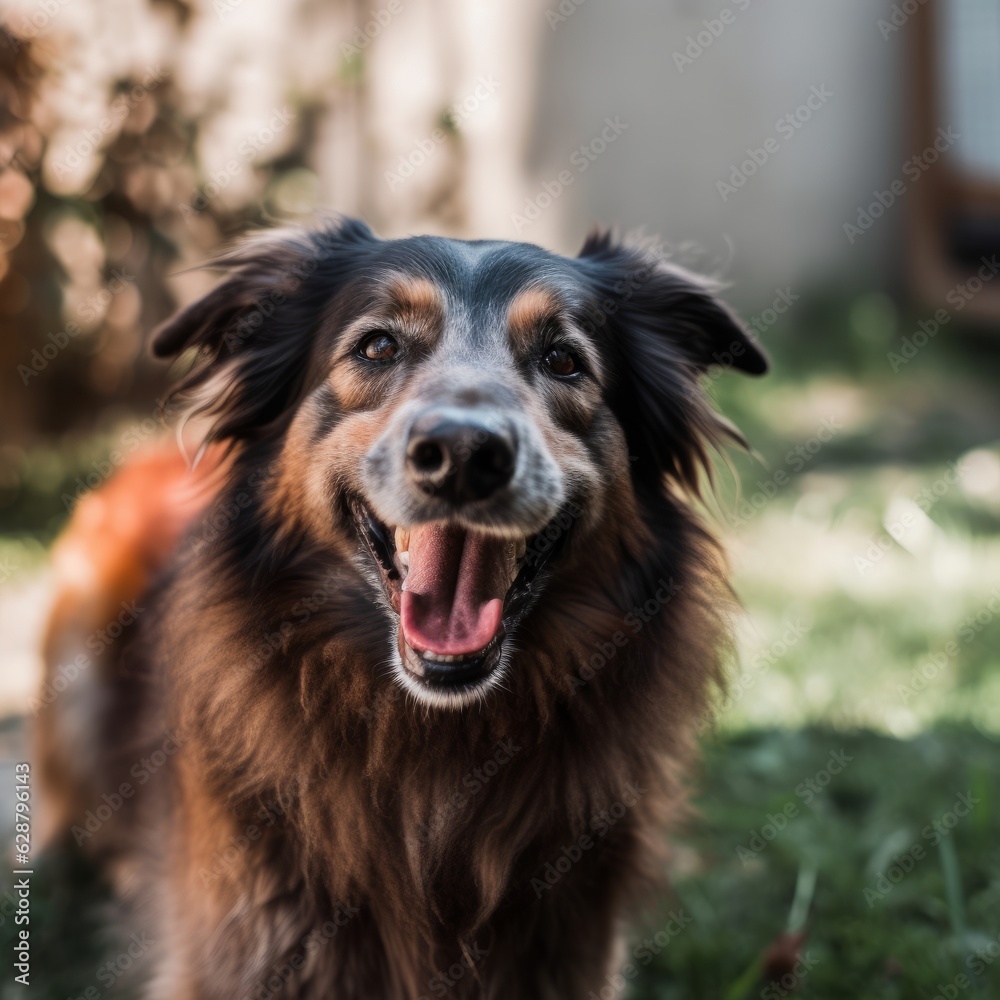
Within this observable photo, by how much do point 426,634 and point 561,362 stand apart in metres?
0.80

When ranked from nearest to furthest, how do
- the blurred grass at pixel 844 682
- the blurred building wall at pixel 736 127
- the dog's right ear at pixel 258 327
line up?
the dog's right ear at pixel 258 327 < the blurred grass at pixel 844 682 < the blurred building wall at pixel 736 127

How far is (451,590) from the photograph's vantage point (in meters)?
2.35

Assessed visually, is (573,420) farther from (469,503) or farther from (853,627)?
(853,627)

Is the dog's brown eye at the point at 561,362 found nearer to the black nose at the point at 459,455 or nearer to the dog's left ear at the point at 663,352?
the dog's left ear at the point at 663,352

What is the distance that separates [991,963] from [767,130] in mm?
6651

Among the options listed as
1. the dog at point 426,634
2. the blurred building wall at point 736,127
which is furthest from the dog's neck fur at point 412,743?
the blurred building wall at point 736,127

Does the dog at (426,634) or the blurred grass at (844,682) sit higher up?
the dog at (426,634)

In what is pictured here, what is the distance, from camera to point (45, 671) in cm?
362

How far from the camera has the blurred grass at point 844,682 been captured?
306cm

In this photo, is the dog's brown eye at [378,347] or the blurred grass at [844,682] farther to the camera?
the blurred grass at [844,682]

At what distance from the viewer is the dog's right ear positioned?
274cm

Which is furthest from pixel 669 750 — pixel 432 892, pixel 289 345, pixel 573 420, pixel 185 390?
pixel 185 390

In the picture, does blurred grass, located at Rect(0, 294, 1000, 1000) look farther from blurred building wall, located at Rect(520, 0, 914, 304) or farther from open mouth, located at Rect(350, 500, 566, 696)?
blurred building wall, located at Rect(520, 0, 914, 304)

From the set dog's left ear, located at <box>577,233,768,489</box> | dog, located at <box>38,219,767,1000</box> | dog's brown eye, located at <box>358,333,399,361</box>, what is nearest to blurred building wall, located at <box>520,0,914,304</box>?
dog's left ear, located at <box>577,233,768,489</box>
